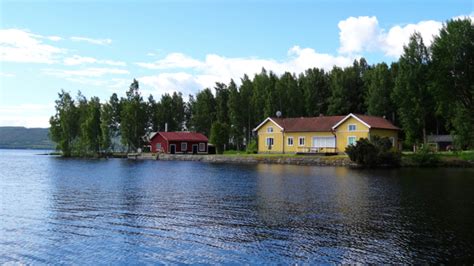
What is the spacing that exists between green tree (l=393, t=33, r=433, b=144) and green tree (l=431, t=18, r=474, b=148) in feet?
11.0

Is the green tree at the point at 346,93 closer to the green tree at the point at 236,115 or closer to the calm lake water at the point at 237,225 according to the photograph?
the green tree at the point at 236,115

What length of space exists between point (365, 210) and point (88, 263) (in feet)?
36.0

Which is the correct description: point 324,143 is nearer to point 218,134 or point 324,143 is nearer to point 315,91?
point 218,134

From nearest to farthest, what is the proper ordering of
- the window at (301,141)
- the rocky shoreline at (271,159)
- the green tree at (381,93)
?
1. the rocky shoreline at (271,159)
2. the window at (301,141)
3. the green tree at (381,93)

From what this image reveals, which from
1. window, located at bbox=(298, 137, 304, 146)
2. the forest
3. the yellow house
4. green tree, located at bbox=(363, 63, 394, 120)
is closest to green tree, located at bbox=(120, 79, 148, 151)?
the forest

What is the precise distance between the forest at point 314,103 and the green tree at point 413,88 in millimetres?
109

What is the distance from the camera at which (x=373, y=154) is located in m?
43.2

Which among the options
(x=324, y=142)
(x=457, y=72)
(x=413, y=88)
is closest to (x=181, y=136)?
(x=324, y=142)

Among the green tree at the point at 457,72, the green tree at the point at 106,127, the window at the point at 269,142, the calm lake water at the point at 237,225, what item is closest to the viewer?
the calm lake water at the point at 237,225

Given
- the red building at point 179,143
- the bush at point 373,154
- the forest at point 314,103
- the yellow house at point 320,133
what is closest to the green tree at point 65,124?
the forest at point 314,103

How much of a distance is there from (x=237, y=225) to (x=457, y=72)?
40241mm

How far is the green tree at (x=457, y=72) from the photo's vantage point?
45500mm

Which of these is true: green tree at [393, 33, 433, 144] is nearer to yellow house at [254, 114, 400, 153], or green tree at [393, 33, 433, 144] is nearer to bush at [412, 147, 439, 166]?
yellow house at [254, 114, 400, 153]

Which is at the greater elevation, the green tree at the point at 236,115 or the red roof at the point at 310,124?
the green tree at the point at 236,115
